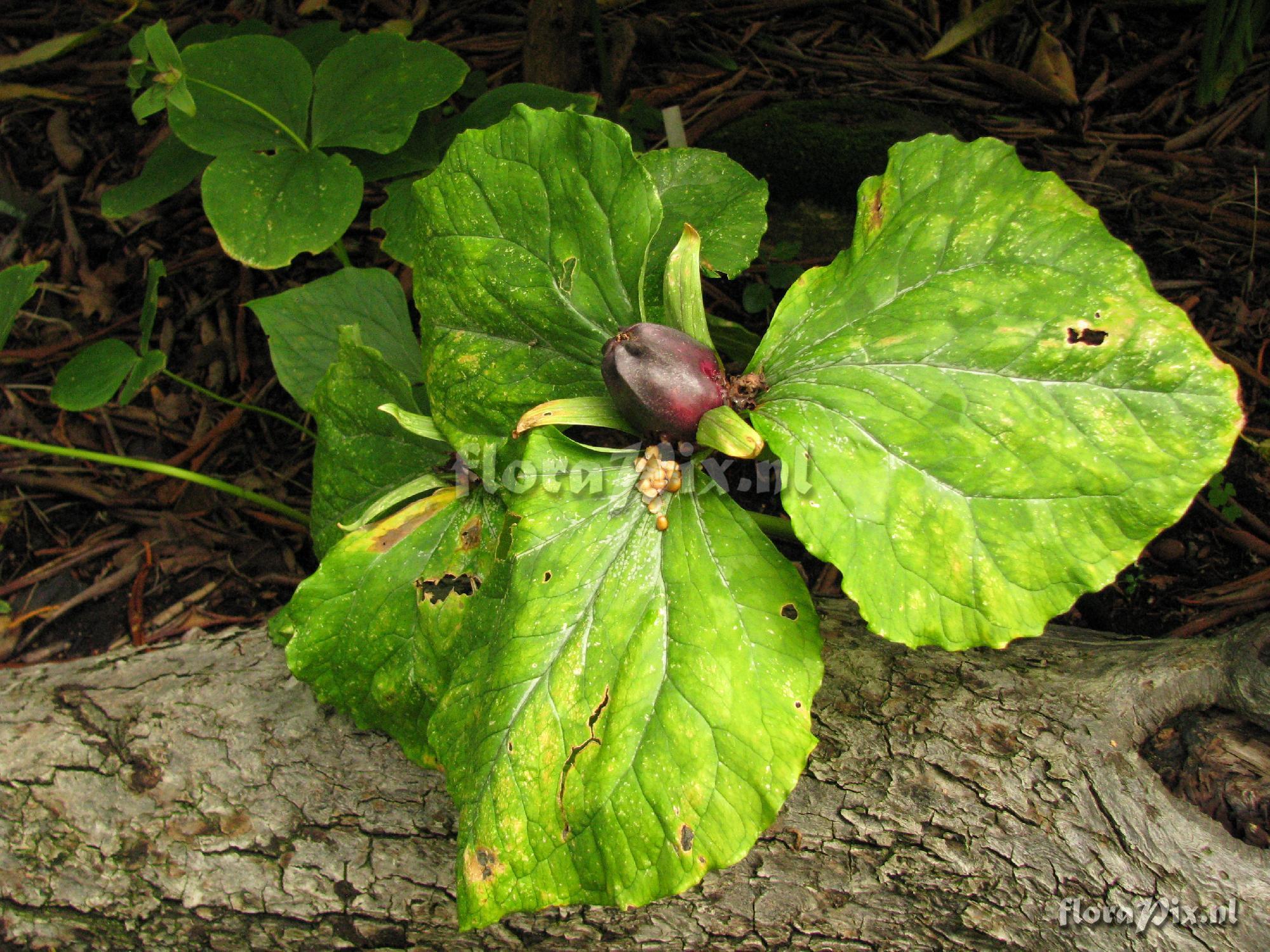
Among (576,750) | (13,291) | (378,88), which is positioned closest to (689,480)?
(576,750)

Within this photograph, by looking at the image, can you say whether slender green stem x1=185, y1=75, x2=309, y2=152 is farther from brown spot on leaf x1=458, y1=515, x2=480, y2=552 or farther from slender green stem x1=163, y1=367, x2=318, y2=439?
brown spot on leaf x1=458, y1=515, x2=480, y2=552

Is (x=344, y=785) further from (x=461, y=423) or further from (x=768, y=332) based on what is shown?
(x=768, y=332)

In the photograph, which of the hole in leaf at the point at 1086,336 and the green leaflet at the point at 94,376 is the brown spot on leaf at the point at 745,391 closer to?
the hole in leaf at the point at 1086,336

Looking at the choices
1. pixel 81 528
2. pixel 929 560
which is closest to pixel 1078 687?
pixel 929 560

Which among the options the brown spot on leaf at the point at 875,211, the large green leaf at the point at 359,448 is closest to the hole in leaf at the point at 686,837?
the large green leaf at the point at 359,448

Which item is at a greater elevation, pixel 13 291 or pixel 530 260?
pixel 530 260

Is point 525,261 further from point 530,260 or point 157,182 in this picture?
point 157,182
